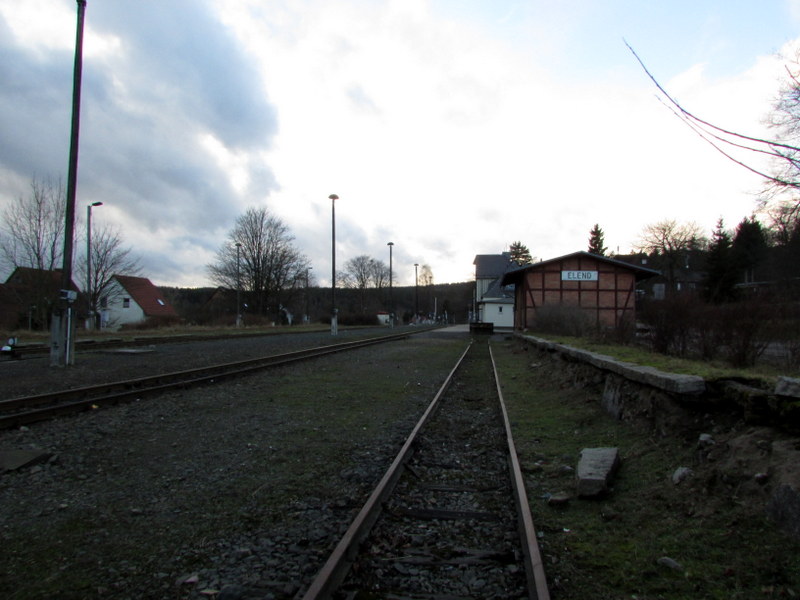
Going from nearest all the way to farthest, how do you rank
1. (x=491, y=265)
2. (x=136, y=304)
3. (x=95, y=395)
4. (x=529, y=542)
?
1. (x=529, y=542)
2. (x=95, y=395)
3. (x=136, y=304)
4. (x=491, y=265)

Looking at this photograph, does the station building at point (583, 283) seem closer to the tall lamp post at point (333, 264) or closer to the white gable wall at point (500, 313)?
the tall lamp post at point (333, 264)

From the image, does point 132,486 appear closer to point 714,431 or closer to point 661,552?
point 661,552

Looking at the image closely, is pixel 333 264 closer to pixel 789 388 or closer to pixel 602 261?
pixel 602 261

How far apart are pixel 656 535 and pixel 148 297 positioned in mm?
74309

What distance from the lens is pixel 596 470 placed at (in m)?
4.62

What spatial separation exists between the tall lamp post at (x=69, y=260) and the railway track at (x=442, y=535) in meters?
11.1

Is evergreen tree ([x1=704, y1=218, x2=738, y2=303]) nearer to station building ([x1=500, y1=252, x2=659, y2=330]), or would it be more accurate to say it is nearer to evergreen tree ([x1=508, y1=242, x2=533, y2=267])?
station building ([x1=500, y1=252, x2=659, y2=330])

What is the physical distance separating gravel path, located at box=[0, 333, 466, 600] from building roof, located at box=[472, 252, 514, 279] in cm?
6480

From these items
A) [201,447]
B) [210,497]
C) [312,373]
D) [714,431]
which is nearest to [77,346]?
[312,373]

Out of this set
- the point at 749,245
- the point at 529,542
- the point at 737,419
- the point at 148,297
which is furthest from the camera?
the point at 148,297

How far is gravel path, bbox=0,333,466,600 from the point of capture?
306 cm

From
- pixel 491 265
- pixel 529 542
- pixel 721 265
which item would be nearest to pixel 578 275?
pixel 721 265

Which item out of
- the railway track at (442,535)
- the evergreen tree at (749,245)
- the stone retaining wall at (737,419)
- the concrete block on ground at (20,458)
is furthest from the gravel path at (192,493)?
the evergreen tree at (749,245)

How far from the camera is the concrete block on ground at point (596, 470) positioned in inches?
172
